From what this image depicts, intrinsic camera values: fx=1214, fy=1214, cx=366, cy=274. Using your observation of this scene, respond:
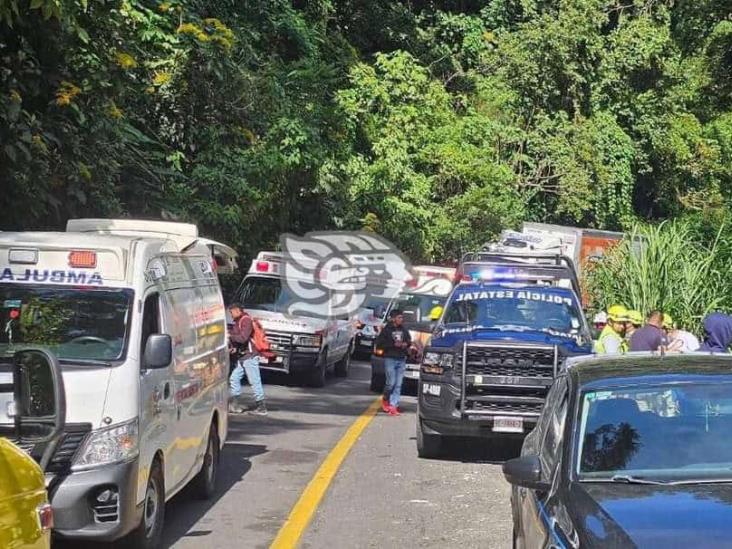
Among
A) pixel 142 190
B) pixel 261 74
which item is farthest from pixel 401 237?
pixel 142 190

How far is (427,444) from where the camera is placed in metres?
13.8

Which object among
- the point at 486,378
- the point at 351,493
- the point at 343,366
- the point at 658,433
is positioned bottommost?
the point at 343,366

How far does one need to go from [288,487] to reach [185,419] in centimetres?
239

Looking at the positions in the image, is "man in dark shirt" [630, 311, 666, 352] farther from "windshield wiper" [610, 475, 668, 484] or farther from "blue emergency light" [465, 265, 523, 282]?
"windshield wiper" [610, 475, 668, 484]

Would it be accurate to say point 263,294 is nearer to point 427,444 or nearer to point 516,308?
point 516,308

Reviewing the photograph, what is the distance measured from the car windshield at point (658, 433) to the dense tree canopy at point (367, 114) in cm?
589

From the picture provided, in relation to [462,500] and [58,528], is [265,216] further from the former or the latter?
[58,528]

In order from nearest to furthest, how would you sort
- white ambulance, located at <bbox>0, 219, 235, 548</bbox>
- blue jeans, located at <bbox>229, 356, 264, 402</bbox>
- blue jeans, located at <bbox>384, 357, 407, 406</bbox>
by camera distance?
white ambulance, located at <bbox>0, 219, 235, 548</bbox>
blue jeans, located at <bbox>229, 356, 264, 402</bbox>
blue jeans, located at <bbox>384, 357, 407, 406</bbox>

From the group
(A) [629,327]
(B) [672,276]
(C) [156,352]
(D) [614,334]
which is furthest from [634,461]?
(B) [672,276]

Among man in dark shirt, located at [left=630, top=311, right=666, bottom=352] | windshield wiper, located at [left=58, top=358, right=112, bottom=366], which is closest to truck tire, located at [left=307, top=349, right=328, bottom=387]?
man in dark shirt, located at [left=630, top=311, right=666, bottom=352]

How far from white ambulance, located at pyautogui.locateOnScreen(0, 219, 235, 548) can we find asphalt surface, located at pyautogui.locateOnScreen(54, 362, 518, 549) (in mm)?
535

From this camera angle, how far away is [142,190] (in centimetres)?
1981

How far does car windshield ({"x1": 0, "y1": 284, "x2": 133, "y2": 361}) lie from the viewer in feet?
27.6

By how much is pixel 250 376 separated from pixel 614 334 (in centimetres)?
550
